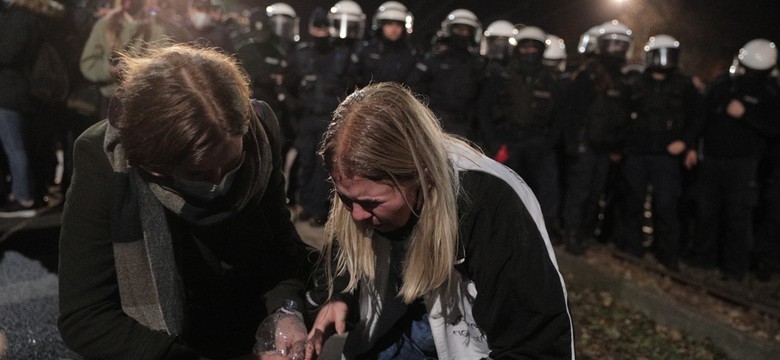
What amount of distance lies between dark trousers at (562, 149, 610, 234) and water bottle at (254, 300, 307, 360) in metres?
5.58

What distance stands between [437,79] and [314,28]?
160 centimetres

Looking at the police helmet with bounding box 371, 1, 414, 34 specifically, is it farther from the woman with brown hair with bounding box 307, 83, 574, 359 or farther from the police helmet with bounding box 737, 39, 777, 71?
the woman with brown hair with bounding box 307, 83, 574, 359

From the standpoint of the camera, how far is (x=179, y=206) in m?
2.20

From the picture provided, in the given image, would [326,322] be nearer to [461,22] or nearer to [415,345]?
[415,345]

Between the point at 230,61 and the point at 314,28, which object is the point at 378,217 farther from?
the point at 314,28

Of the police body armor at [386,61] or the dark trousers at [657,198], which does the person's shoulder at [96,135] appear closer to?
the police body armor at [386,61]

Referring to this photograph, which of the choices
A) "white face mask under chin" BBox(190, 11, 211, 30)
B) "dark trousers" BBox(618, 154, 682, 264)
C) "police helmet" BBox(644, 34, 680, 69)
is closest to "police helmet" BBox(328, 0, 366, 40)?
"white face mask under chin" BBox(190, 11, 211, 30)

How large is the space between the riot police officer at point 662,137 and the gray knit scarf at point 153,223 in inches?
230

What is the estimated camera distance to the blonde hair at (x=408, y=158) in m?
1.88

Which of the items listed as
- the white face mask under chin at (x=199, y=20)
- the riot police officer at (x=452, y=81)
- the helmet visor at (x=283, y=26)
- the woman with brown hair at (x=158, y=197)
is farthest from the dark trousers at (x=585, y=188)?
the woman with brown hair at (x=158, y=197)

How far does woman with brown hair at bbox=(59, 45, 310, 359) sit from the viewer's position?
1944 millimetres

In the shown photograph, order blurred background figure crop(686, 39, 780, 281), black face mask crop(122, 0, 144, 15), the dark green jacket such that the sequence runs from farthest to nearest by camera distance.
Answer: blurred background figure crop(686, 39, 780, 281) < black face mask crop(122, 0, 144, 15) < the dark green jacket

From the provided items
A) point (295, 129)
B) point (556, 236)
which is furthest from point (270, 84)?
point (556, 236)

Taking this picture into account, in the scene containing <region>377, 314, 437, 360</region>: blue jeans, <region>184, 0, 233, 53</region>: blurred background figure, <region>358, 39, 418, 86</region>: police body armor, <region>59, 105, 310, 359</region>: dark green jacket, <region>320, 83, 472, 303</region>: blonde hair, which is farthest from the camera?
<region>358, 39, 418, 86</region>: police body armor
